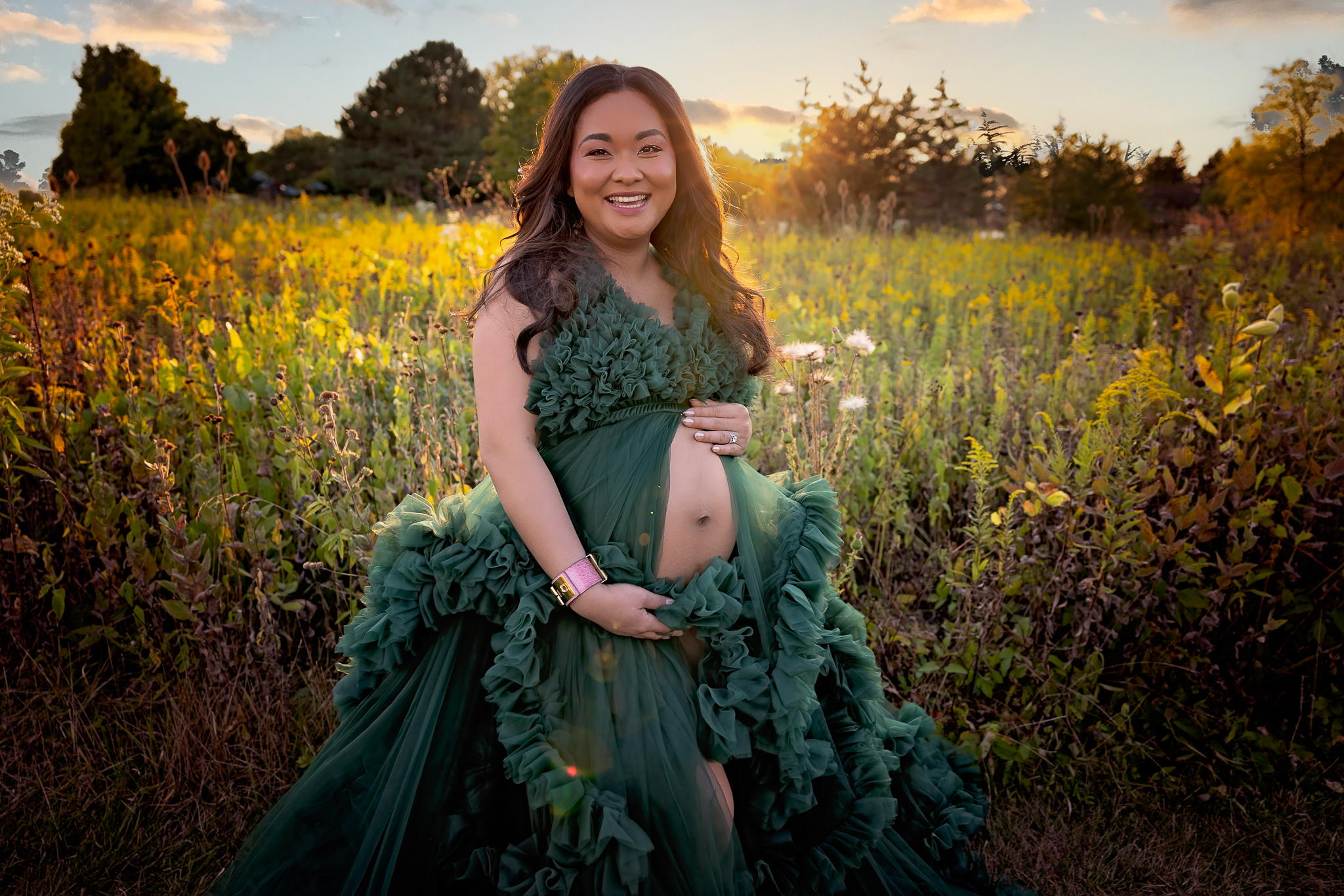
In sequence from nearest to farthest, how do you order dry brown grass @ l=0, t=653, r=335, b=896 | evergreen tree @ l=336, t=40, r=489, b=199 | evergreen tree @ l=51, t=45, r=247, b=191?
dry brown grass @ l=0, t=653, r=335, b=896, evergreen tree @ l=51, t=45, r=247, b=191, evergreen tree @ l=336, t=40, r=489, b=199

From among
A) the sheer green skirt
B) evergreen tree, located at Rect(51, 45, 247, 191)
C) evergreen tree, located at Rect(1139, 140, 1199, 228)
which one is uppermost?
evergreen tree, located at Rect(51, 45, 247, 191)

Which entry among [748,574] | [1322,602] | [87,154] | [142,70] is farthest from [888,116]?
[142,70]

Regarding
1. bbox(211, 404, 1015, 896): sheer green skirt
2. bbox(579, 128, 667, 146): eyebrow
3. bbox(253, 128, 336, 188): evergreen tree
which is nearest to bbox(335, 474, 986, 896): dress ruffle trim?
bbox(211, 404, 1015, 896): sheer green skirt

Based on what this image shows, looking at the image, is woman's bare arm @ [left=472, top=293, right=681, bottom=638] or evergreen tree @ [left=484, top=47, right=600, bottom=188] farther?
evergreen tree @ [left=484, top=47, right=600, bottom=188]

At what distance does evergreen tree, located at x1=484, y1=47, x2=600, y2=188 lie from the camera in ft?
73.2

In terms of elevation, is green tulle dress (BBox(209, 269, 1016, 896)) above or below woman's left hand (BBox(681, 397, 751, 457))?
below

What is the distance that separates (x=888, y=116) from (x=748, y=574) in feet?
40.0

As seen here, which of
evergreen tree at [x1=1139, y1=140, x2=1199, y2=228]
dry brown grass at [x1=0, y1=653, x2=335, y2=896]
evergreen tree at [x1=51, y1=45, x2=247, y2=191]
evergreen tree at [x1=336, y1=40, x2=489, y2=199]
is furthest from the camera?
evergreen tree at [x1=336, y1=40, x2=489, y2=199]

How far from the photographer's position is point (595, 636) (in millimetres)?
1684

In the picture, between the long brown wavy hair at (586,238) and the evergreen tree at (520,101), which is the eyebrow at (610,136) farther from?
the evergreen tree at (520,101)

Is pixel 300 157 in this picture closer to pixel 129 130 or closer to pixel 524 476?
pixel 129 130

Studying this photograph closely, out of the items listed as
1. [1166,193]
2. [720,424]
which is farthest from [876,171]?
[720,424]

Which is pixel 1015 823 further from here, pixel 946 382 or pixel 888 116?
pixel 888 116

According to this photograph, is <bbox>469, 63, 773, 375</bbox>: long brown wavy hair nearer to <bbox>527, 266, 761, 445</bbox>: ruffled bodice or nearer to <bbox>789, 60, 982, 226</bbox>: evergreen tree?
<bbox>527, 266, 761, 445</bbox>: ruffled bodice
